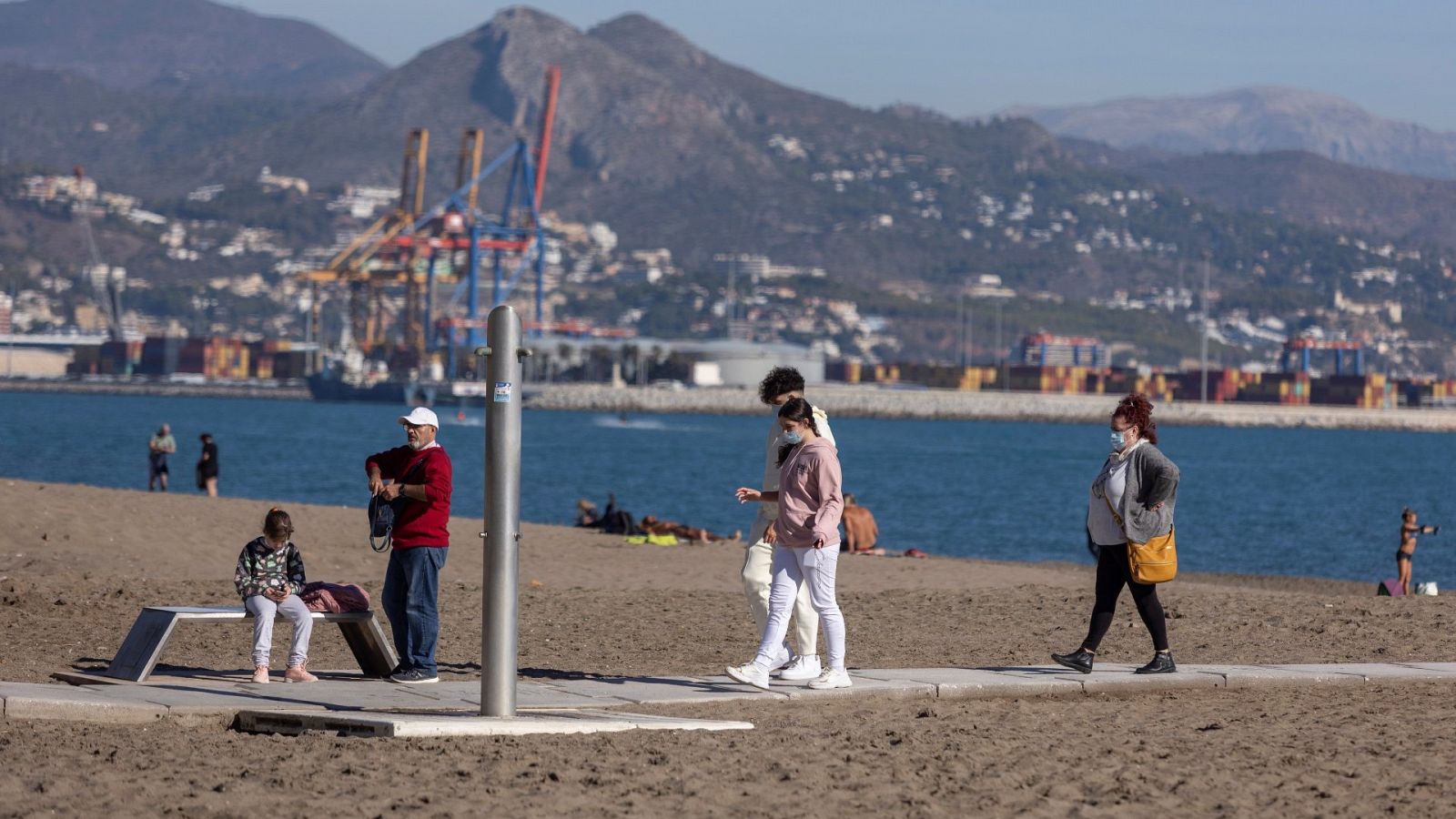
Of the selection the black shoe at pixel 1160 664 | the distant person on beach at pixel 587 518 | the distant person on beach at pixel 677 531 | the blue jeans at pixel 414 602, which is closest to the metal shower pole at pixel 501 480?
the blue jeans at pixel 414 602

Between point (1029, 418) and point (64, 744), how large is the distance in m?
132

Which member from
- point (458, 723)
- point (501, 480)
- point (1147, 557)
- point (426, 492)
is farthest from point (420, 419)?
→ point (1147, 557)

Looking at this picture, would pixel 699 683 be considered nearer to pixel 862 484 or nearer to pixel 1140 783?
pixel 1140 783

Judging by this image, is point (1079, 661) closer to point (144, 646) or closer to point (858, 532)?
point (144, 646)

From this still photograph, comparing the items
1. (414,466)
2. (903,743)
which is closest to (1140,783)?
(903,743)

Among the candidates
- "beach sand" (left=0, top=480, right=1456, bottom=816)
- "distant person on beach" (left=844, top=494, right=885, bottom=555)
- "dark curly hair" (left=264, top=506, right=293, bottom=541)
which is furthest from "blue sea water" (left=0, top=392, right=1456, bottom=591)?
"dark curly hair" (left=264, top=506, right=293, bottom=541)

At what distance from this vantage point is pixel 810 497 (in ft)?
26.9

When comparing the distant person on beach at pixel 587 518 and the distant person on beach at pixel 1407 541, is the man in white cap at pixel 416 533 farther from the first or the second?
the distant person on beach at pixel 587 518

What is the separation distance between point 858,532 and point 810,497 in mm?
11418

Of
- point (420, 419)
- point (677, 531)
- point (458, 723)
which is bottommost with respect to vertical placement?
point (677, 531)

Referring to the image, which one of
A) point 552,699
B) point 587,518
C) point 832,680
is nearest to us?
point 552,699

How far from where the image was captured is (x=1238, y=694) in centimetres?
901

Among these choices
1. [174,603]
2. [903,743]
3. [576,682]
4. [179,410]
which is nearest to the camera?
[903,743]

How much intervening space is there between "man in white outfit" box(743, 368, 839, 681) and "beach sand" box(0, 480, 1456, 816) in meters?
0.43
